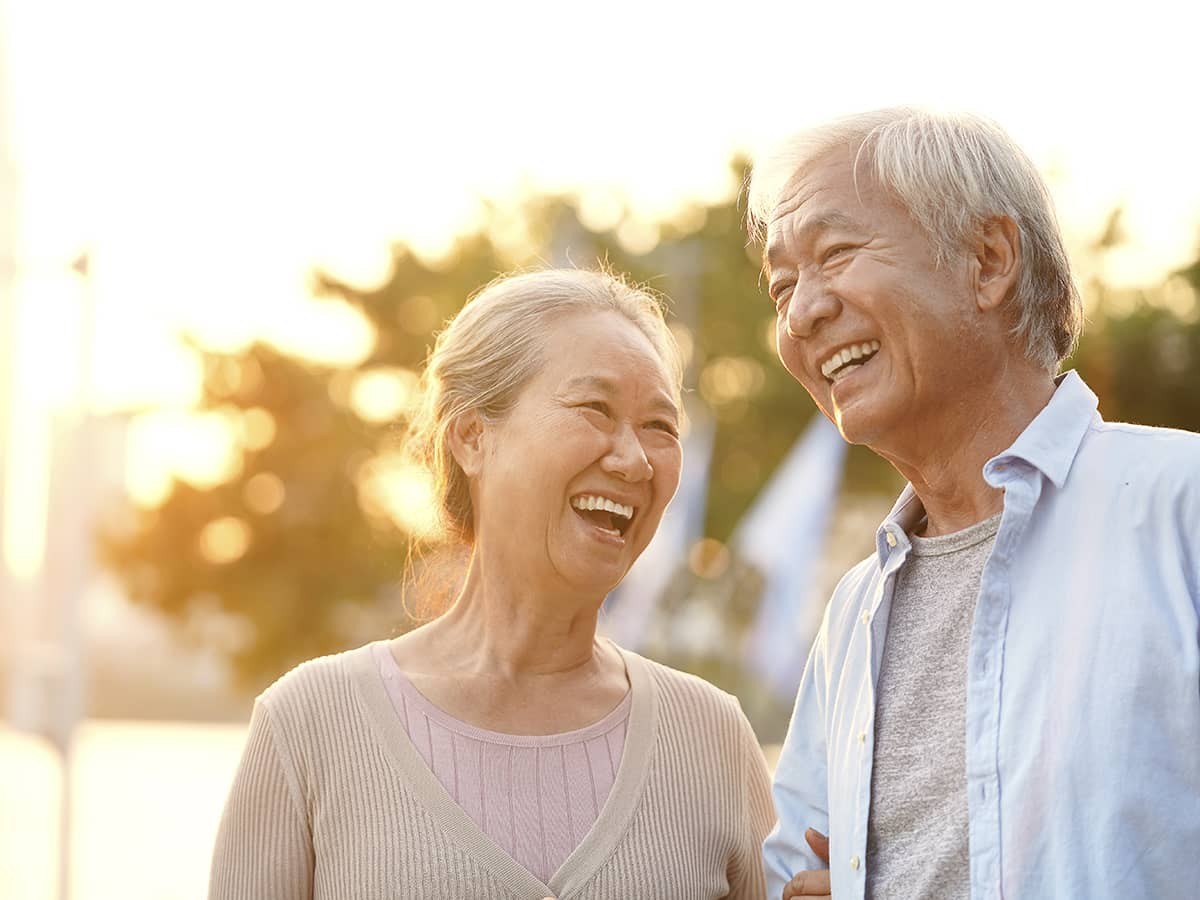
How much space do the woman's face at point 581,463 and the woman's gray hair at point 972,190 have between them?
2.06ft

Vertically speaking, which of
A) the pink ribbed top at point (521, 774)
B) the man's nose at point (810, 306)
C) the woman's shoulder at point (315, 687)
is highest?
the man's nose at point (810, 306)

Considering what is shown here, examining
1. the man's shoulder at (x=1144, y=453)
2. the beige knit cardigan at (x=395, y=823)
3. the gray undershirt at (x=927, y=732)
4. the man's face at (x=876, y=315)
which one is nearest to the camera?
the man's shoulder at (x=1144, y=453)

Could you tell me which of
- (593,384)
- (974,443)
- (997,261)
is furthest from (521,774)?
(997,261)

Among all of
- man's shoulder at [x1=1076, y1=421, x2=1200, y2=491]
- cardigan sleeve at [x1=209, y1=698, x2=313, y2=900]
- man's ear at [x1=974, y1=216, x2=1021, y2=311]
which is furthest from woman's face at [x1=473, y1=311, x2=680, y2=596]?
man's shoulder at [x1=1076, y1=421, x2=1200, y2=491]

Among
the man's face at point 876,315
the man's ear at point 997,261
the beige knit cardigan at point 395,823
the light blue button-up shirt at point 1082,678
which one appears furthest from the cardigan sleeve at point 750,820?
the man's ear at point 997,261

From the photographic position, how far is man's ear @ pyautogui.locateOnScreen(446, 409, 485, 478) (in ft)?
10.9

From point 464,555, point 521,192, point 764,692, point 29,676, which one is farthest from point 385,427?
point 464,555

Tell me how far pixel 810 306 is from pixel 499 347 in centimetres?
80

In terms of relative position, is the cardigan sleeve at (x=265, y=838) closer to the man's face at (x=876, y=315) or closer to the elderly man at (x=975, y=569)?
the elderly man at (x=975, y=569)

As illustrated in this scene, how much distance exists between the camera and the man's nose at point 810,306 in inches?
109

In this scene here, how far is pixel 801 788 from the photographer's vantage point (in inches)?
120

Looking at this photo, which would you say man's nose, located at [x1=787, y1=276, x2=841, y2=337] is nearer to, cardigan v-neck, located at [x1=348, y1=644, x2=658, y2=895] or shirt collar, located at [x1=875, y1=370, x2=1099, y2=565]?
shirt collar, located at [x1=875, y1=370, x2=1099, y2=565]

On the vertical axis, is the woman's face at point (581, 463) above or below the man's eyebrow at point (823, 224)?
below

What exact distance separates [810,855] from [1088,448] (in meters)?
0.97
